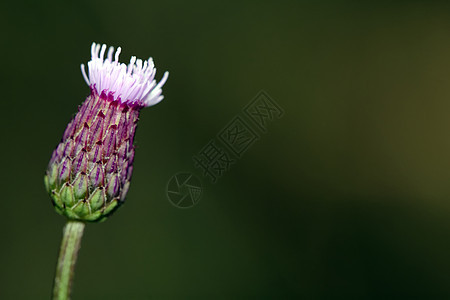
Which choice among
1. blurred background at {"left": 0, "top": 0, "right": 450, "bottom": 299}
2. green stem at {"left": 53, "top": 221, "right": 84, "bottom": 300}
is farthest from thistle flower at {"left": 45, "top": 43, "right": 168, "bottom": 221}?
blurred background at {"left": 0, "top": 0, "right": 450, "bottom": 299}

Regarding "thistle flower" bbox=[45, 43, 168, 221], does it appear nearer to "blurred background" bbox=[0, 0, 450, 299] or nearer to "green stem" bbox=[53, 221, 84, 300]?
"green stem" bbox=[53, 221, 84, 300]

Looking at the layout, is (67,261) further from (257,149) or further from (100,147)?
(257,149)

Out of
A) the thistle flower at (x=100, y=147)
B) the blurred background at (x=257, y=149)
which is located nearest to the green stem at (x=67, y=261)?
the thistle flower at (x=100, y=147)

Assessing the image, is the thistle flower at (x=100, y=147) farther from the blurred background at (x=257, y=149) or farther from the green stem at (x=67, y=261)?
the blurred background at (x=257, y=149)

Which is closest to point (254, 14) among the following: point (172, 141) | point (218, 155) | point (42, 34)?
point (172, 141)

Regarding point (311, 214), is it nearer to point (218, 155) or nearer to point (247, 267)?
point (247, 267)
